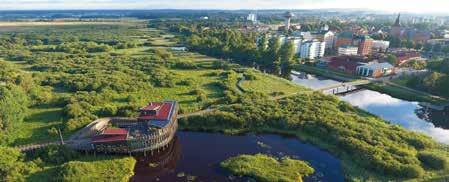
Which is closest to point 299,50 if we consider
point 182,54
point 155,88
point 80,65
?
point 182,54

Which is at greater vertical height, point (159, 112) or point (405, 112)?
point (159, 112)

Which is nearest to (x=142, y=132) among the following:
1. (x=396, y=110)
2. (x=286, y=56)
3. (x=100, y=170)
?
(x=100, y=170)

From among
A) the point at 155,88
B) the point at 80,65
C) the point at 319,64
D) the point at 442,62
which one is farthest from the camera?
the point at 319,64

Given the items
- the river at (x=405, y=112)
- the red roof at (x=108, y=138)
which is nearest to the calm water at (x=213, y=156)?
the red roof at (x=108, y=138)

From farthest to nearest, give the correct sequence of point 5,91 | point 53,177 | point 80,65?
1. point 80,65
2. point 5,91
3. point 53,177

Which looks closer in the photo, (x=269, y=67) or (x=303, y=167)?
(x=303, y=167)

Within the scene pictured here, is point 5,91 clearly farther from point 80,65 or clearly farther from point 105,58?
point 105,58

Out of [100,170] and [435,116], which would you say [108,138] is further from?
[435,116]
